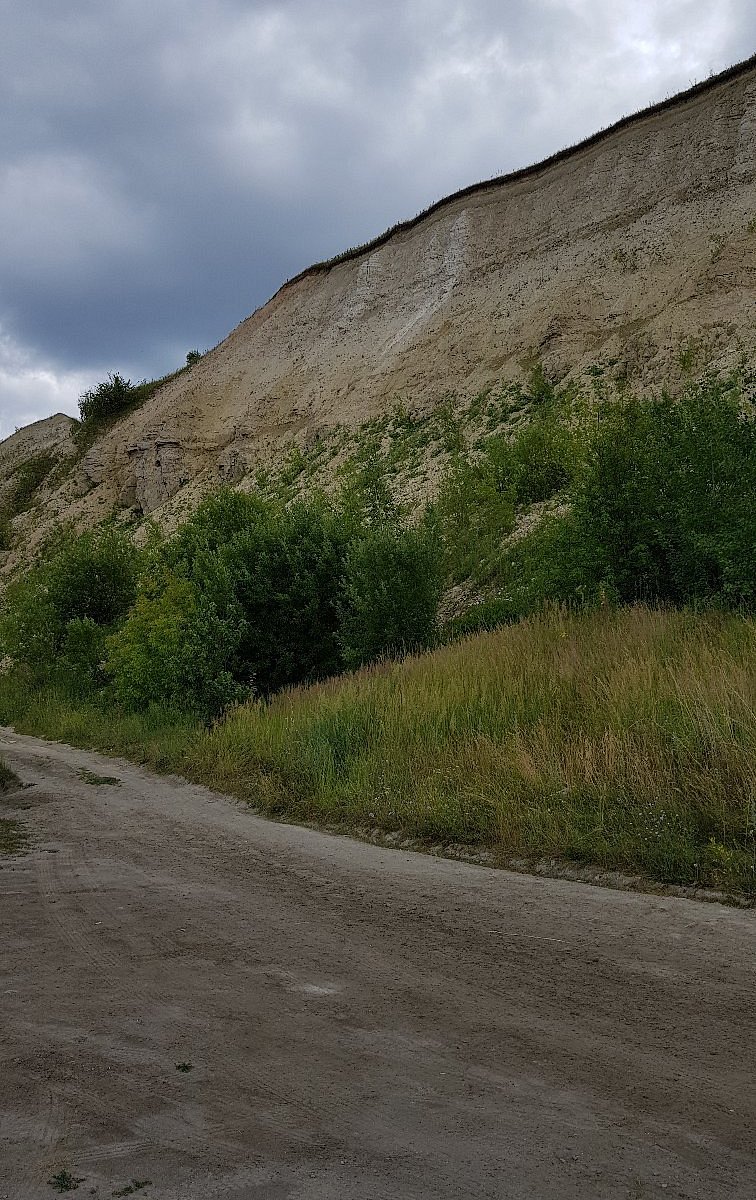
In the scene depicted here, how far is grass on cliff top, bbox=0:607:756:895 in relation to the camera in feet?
19.5

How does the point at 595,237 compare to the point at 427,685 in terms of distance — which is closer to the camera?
the point at 427,685

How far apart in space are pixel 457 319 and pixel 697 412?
22600 mm

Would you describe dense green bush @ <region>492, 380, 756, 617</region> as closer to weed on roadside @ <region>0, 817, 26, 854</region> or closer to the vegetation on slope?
the vegetation on slope

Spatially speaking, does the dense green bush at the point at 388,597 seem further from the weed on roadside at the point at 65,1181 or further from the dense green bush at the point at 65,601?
the weed on roadside at the point at 65,1181

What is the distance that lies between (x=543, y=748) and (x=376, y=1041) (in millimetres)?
4595

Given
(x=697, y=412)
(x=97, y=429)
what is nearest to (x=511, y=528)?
(x=697, y=412)

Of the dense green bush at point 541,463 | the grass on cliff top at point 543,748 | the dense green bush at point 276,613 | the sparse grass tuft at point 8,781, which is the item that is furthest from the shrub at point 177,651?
the dense green bush at point 541,463

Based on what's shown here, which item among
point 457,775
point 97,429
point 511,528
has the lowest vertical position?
point 457,775

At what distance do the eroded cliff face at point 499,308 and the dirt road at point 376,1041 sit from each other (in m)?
21.4

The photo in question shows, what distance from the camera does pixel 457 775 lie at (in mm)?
7805

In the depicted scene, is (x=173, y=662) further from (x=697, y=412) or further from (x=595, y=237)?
(x=595, y=237)

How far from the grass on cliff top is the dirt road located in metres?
0.75

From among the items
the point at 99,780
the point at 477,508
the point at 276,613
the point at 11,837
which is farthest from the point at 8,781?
the point at 477,508

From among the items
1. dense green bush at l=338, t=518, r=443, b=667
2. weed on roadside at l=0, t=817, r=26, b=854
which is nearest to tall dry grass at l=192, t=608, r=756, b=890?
weed on roadside at l=0, t=817, r=26, b=854
